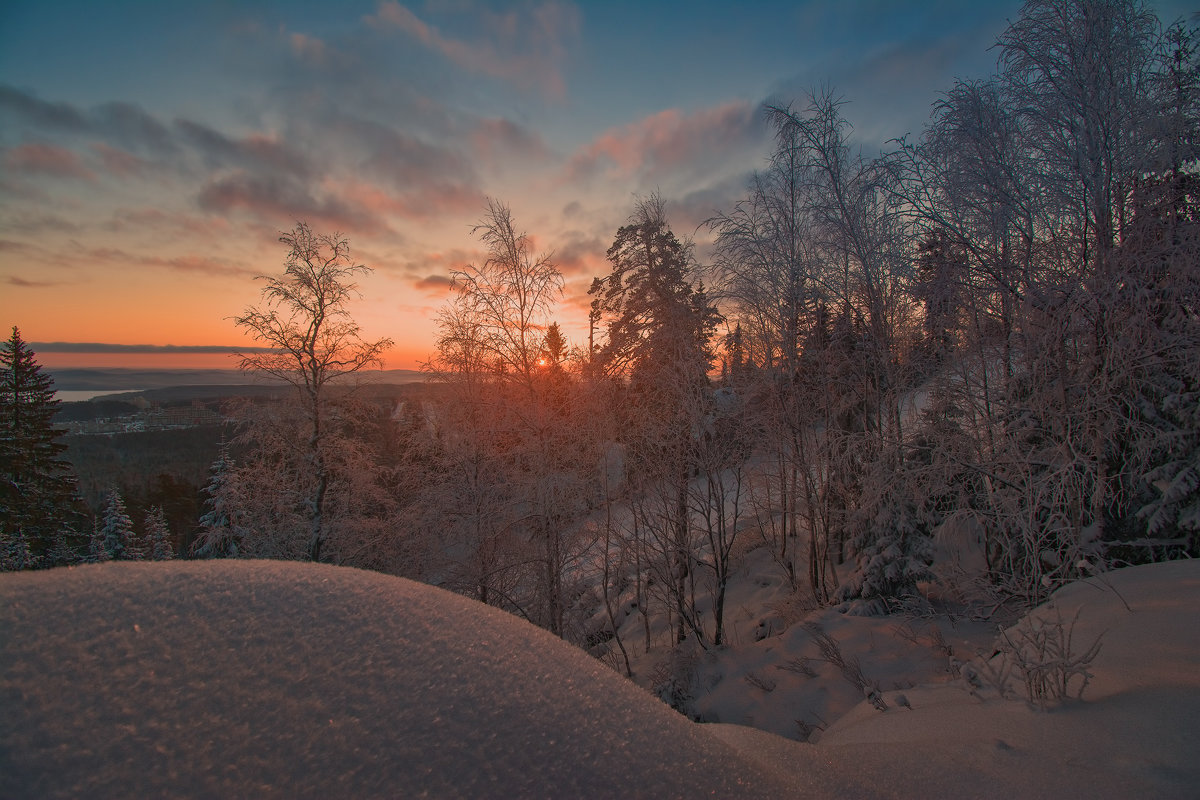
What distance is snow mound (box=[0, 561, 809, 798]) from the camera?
3.15ft

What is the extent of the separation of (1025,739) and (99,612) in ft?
13.2

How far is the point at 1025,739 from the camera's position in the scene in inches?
97.3

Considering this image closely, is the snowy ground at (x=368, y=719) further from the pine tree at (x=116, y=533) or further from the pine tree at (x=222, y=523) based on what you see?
the pine tree at (x=116, y=533)

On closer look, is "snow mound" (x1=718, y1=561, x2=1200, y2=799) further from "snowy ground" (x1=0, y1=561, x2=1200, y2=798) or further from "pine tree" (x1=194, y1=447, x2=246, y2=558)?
"pine tree" (x1=194, y1=447, x2=246, y2=558)

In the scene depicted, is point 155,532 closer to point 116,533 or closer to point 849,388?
point 116,533

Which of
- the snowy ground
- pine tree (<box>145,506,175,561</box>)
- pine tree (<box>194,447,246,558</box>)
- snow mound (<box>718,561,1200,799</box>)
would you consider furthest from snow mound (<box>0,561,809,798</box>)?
pine tree (<box>145,506,175,561</box>)

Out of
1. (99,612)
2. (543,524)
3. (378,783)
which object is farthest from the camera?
(543,524)

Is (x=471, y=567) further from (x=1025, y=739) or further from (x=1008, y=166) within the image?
(x=1008, y=166)

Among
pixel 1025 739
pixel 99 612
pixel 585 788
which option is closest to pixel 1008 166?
pixel 1025 739

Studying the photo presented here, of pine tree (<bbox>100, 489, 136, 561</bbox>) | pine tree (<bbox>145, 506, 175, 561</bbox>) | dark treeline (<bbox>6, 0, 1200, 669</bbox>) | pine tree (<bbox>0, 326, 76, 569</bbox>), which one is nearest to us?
dark treeline (<bbox>6, 0, 1200, 669</bbox>)

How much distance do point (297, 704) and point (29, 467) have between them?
23589 mm

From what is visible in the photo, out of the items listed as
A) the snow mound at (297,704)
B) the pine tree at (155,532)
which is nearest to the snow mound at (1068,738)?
the snow mound at (297,704)

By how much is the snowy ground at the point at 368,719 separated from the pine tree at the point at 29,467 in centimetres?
2125

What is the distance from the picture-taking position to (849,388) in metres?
13.0
